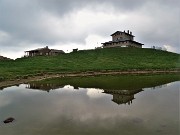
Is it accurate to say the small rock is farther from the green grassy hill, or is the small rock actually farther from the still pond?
the green grassy hill

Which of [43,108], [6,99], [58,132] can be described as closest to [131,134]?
[58,132]

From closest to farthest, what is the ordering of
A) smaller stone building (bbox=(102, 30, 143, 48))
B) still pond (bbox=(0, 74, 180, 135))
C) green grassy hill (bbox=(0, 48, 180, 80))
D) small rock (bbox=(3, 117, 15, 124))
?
1. still pond (bbox=(0, 74, 180, 135))
2. small rock (bbox=(3, 117, 15, 124))
3. green grassy hill (bbox=(0, 48, 180, 80))
4. smaller stone building (bbox=(102, 30, 143, 48))

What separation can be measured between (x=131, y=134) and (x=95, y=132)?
7.98 feet

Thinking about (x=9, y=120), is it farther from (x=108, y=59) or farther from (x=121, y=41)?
(x=121, y=41)

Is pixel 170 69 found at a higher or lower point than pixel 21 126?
higher

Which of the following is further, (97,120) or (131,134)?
(97,120)

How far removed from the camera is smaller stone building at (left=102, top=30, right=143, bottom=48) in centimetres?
13439

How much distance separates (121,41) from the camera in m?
135

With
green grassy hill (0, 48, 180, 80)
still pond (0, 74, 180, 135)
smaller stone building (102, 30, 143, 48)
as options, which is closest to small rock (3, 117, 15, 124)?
still pond (0, 74, 180, 135)

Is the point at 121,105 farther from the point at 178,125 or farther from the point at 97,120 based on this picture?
the point at 178,125

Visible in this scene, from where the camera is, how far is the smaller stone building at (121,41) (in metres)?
134

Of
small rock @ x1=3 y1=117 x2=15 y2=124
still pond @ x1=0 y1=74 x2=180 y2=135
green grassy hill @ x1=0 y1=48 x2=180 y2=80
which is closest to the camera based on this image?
still pond @ x1=0 y1=74 x2=180 y2=135

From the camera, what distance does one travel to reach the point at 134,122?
21203 millimetres

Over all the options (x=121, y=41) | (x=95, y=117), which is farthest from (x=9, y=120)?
(x=121, y=41)
